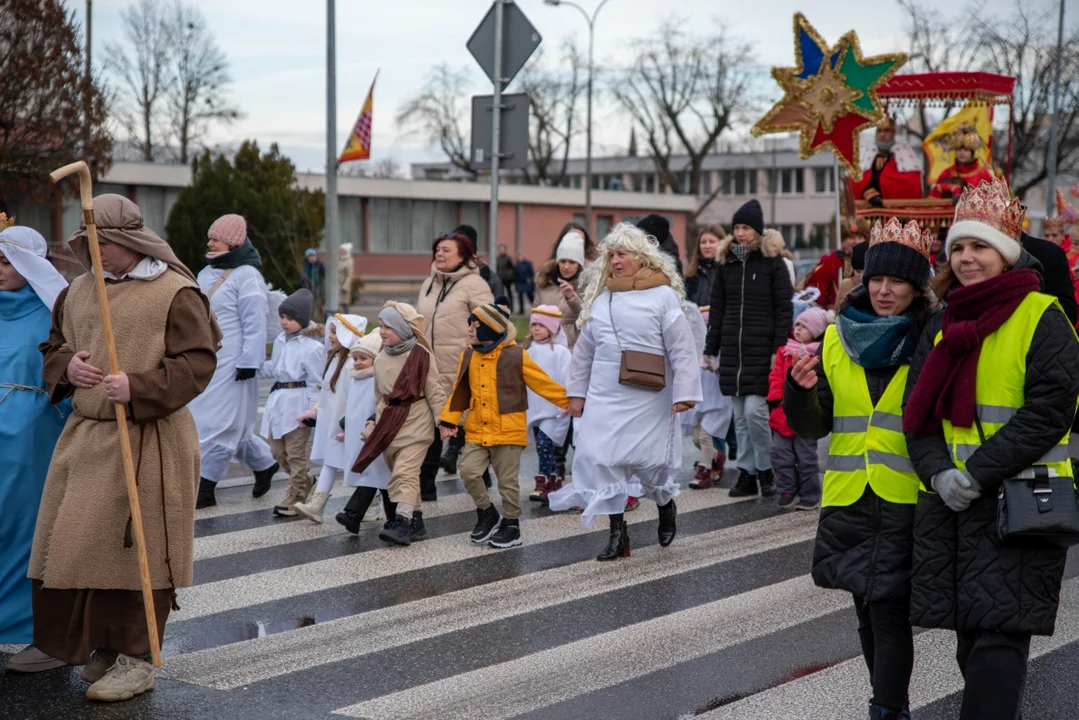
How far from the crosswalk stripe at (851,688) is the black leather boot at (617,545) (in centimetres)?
209

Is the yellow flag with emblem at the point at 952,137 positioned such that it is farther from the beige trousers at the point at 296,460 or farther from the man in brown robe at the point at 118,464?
the man in brown robe at the point at 118,464

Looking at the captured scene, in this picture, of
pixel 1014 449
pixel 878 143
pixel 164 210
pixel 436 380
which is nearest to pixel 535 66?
pixel 164 210

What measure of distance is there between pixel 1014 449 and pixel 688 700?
172cm

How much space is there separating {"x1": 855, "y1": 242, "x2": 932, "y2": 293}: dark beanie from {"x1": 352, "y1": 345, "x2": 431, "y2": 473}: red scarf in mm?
3933

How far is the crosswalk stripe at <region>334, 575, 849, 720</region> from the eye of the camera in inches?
199

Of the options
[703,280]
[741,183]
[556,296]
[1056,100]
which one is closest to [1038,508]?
[556,296]

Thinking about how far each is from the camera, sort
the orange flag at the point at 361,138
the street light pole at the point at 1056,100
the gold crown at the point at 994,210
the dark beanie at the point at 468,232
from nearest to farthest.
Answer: the gold crown at the point at 994,210
the dark beanie at the point at 468,232
the orange flag at the point at 361,138
the street light pole at the point at 1056,100

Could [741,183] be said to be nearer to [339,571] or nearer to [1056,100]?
[1056,100]

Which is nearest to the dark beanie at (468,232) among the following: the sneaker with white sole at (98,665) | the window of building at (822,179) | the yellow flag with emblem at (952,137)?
the sneaker with white sole at (98,665)

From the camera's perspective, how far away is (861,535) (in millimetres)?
4574

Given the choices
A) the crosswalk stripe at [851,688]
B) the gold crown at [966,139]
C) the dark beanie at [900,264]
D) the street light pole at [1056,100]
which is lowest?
the crosswalk stripe at [851,688]

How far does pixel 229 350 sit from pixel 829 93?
20.9 feet

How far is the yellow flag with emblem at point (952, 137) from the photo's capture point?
14242mm

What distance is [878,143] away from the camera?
1427 centimetres
